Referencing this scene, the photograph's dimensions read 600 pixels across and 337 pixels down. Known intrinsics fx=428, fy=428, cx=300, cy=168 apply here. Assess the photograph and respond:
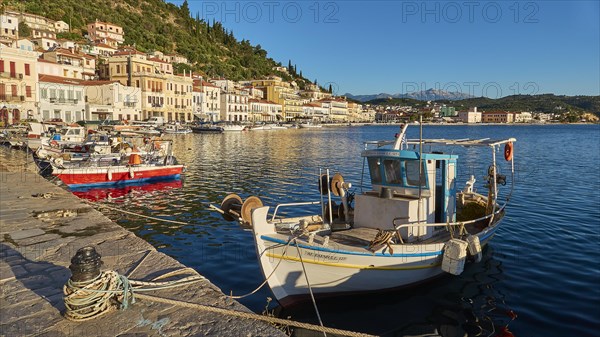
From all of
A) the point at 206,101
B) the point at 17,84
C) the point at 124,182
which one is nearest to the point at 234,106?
the point at 206,101

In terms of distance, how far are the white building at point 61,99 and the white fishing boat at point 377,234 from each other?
57.1m

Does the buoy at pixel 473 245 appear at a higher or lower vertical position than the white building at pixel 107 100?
lower

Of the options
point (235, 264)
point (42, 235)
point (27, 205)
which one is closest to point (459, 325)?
point (235, 264)

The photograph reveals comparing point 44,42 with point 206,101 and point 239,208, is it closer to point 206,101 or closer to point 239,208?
point 206,101

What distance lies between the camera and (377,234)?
361 inches

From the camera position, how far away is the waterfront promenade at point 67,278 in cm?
529

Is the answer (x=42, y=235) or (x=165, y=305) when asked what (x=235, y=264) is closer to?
(x=42, y=235)

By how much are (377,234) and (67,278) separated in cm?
587

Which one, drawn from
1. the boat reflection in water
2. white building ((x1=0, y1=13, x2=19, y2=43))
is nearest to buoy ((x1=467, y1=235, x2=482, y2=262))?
the boat reflection in water

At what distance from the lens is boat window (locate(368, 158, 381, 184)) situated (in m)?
10.8

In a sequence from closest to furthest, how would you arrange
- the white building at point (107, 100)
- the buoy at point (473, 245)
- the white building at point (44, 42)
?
the buoy at point (473, 245) < the white building at point (107, 100) < the white building at point (44, 42)

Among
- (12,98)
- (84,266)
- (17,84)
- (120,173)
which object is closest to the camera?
(84,266)

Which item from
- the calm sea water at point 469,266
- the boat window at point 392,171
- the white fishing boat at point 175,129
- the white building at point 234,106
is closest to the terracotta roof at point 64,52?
the white fishing boat at point 175,129

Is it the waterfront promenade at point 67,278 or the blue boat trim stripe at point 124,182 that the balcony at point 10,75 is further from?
the waterfront promenade at point 67,278
